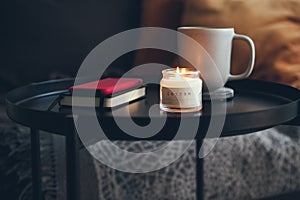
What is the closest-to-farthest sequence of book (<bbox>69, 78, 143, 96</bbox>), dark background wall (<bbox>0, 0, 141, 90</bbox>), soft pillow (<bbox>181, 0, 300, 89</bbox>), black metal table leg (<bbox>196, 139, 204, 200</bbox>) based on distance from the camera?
book (<bbox>69, 78, 143, 96</bbox>) → black metal table leg (<bbox>196, 139, 204, 200</bbox>) → soft pillow (<bbox>181, 0, 300, 89</bbox>) → dark background wall (<bbox>0, 0, 141, 90</bbox>)

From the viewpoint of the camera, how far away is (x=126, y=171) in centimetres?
112

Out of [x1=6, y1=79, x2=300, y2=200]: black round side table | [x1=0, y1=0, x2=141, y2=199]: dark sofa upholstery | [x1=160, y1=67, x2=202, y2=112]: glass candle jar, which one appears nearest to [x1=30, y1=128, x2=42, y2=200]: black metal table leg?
[x1=6, y1=79, x2=300, y2=200]: black round side table

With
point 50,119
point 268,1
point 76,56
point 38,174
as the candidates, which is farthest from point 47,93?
point 268,1

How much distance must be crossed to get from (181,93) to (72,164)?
20cm

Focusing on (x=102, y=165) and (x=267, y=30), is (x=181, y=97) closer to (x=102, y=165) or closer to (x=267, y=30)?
(x=102, y=165)

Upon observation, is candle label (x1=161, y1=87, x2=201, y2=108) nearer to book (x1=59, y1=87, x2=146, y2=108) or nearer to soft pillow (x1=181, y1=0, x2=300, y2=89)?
book (x1=59, y1=87, x2=146, y2=108)

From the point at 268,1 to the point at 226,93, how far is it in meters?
0.51

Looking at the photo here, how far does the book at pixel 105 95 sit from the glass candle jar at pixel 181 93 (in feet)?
0.29

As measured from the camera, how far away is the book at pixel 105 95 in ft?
2.79

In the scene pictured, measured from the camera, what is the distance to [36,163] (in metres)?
1.04

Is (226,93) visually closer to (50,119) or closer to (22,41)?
(50,119)

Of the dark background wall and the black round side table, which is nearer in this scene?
the black round side table

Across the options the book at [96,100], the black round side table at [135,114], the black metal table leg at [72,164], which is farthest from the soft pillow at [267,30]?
the black metal table leg at [72,164]

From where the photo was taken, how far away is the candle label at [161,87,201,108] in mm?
810
